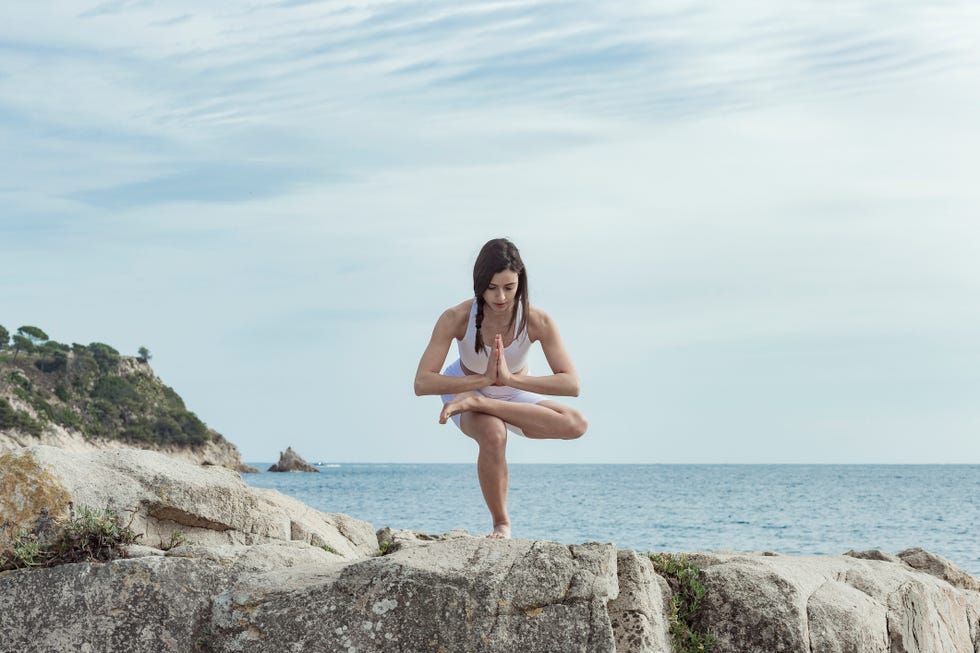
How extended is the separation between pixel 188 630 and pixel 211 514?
1474 millimetres

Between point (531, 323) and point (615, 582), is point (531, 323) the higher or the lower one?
the higher one

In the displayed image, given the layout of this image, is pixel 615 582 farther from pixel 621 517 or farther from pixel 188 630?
pixel 621 517

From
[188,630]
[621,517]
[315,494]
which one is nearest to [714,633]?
[188,630]

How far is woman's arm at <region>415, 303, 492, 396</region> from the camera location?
281 inches

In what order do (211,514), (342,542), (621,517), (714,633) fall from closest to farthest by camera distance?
(714,633)
(211,514)
(342,542)
(621,517)

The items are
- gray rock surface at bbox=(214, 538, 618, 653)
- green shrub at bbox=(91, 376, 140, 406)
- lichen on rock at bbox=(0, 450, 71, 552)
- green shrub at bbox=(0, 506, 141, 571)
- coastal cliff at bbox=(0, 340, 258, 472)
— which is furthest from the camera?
green shrub at bbox=(91, 376, 140, 406)

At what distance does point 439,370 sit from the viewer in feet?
24.1

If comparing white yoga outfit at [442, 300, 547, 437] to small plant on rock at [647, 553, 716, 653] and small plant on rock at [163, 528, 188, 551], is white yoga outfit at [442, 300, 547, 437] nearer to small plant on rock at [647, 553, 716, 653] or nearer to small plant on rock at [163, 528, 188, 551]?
small plant on rock at [647, 553, 716, 653]

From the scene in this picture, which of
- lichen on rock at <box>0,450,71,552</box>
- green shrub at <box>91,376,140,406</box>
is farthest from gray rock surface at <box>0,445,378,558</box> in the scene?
green shrub at <box>91,376,140,406</box>

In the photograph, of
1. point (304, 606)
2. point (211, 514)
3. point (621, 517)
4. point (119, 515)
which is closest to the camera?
point (304, 606)

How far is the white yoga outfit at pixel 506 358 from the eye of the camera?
23.9 ft

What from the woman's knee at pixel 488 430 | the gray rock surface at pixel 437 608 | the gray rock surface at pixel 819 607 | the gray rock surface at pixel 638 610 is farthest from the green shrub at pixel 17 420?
the gray rock surface at pixel 638 610

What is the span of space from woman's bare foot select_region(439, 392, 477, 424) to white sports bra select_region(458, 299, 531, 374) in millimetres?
A: 503

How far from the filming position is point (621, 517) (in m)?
46.1
